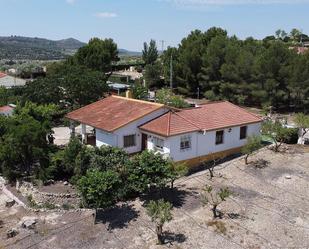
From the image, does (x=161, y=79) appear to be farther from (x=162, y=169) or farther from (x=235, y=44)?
Result: (x=162, y=169)

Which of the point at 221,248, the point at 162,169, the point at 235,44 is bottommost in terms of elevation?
the point at 221,248

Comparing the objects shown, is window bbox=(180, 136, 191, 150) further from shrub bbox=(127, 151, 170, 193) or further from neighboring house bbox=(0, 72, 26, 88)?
neighboring house bbox=(0, 72, 26, 88)

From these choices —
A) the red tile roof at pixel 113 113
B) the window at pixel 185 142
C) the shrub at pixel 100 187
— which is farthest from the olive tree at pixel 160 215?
the red tile roof at pixel 113 113

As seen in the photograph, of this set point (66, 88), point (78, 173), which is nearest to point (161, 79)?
point (66, 88)

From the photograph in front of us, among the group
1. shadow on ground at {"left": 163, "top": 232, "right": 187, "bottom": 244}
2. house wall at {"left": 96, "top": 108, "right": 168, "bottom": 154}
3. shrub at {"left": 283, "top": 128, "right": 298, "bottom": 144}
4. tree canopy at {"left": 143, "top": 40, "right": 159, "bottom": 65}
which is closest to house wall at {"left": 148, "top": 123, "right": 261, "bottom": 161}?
house wall at {"left": 96, "top": 108, "right": 168, "bottom": 154}

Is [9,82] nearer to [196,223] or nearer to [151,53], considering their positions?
[151,53]

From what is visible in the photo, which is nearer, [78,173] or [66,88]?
[78,173]

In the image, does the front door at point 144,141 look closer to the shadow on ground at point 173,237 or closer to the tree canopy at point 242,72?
the shadow on ground at point 173,237
